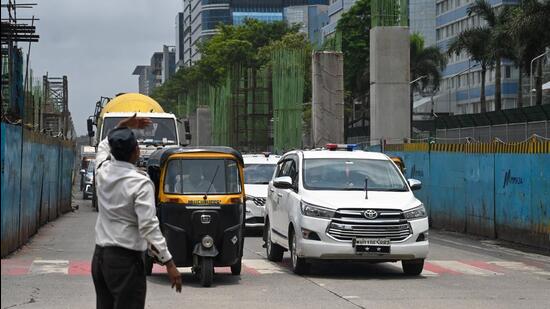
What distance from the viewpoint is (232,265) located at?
1396 centimetres

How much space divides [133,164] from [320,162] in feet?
30.5

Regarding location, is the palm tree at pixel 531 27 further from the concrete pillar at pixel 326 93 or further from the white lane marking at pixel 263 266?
the white lane marking at pixel 263 266

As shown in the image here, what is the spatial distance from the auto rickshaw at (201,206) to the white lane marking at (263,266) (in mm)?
1328

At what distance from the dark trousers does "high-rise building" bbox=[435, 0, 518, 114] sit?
87555 millimetres

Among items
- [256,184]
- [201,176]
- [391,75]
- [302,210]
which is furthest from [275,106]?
[201,176]

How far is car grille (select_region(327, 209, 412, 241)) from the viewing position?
14.2 meters

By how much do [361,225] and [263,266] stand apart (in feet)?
8.05

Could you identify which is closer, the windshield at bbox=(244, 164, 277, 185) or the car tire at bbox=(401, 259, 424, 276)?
the car tire at bbox=(401, 259, 424, 276)

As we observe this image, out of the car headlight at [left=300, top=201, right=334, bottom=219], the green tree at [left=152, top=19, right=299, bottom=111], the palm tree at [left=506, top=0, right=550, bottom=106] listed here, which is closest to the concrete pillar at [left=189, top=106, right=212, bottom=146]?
the green tree at [left=152, top=19, right=299, bottom=111]

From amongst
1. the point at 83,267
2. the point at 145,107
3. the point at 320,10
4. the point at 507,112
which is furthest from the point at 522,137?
the point at 320,10

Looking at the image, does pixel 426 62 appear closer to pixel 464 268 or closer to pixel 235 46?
pixel 235 46

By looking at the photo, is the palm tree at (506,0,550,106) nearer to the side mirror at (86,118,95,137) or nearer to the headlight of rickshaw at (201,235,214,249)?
the side mirror at (86,118,95,137)

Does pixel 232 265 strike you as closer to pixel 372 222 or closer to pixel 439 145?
pixel 372 222

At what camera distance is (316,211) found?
47.4ft
